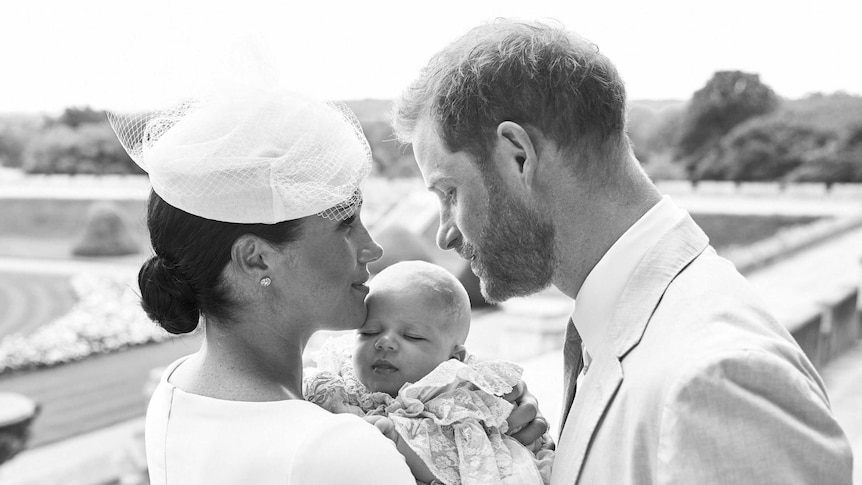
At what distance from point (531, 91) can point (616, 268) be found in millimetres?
413

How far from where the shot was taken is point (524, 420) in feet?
6.35

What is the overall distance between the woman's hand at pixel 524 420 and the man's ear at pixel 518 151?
54 cm

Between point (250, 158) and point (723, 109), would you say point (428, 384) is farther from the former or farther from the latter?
point (723, 109)

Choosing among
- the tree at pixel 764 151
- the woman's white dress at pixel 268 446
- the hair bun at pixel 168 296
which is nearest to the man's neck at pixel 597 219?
the woman's white dress at pixel 268 446

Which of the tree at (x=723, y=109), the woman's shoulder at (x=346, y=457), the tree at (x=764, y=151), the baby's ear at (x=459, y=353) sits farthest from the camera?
the tree at (x=723, y=109)

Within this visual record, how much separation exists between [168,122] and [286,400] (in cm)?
63

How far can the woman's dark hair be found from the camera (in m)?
1.63

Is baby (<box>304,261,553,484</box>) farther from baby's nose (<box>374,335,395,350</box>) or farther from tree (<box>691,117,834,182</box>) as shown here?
tree (<box>691,117,834,182</box>)

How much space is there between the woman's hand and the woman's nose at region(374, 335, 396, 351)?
0.30m

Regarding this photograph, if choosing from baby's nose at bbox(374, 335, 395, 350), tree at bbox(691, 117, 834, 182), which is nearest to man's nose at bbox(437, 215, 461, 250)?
baby's nose at bbox(374, 335, 395, 350)

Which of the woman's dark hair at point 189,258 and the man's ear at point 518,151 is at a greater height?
the man's ear at point 518,151

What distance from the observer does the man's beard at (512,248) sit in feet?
Result: 5.83

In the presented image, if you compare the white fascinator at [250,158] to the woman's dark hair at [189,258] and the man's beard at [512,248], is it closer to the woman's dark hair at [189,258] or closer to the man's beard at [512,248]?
the woman's dark hair at [189,258]

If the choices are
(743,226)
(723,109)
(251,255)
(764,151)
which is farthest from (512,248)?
(723,109)
